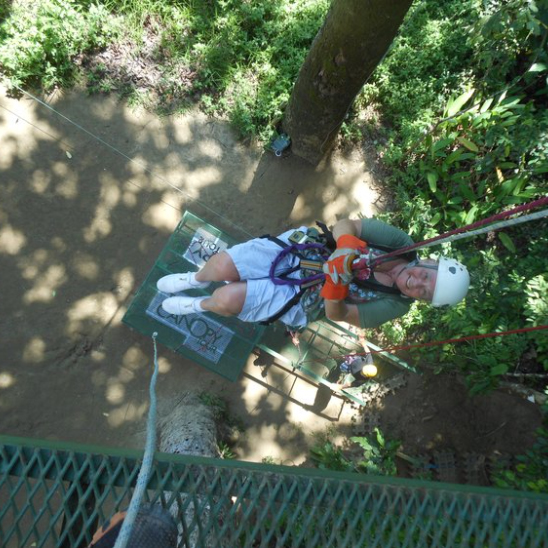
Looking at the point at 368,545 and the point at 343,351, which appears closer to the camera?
the point at 368,545

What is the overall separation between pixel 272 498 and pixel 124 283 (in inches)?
103

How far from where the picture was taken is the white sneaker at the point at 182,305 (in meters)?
3.28

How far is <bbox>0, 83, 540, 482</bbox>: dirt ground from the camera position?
3.77 meters

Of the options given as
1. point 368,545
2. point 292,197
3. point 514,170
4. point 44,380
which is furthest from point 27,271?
point 514,170

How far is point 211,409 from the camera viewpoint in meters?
3.72

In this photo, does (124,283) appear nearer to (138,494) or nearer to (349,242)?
(349,242)

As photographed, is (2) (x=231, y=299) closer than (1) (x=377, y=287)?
No

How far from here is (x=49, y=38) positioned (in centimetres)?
379

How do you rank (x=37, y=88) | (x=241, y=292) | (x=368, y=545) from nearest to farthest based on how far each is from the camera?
(x=368, y=545) → (x=241, y=292) → (x=37, y=88)

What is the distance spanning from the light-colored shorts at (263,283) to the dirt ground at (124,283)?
1.17 m

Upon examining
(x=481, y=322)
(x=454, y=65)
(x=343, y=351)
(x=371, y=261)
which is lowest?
(x=343, y=351)

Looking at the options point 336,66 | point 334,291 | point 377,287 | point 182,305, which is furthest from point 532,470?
point 336,66

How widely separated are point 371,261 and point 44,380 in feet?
10.0

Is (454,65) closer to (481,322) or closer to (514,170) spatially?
(514,170)
